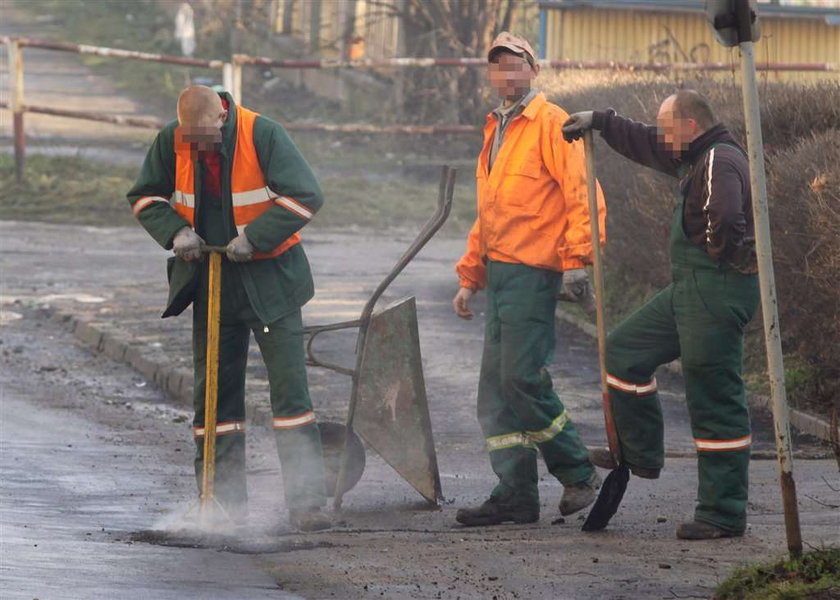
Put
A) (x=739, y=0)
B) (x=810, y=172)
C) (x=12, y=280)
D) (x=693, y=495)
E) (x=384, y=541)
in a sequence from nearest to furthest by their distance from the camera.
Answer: (x=739, y=0), (x=384, y=541), (x=693, y=495), (x=810, y=172), (x=12, y=280)

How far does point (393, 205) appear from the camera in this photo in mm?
18078

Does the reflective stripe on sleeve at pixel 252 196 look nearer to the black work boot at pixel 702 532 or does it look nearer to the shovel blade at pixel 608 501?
the shovel blade at pixel 608 501

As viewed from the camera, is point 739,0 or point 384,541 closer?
point 739,0

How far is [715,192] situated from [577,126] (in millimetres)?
629

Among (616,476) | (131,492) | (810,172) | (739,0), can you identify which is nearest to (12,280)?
(131,492)

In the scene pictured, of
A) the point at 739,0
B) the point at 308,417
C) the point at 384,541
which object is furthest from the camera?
the point at 308,417

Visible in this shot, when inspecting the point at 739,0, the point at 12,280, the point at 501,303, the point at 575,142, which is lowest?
the point at 12,280

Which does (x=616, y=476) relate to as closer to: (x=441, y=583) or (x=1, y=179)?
(x=441, y=583)

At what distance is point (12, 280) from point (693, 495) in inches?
298

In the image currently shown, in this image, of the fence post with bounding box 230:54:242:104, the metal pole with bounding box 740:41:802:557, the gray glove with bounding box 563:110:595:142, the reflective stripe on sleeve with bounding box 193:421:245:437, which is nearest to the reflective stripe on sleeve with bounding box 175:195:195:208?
the reflective stripe on sleeve with bounding box 193:421:245:437

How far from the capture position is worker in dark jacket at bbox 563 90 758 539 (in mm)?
6215

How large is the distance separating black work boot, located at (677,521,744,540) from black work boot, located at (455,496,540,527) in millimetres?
771

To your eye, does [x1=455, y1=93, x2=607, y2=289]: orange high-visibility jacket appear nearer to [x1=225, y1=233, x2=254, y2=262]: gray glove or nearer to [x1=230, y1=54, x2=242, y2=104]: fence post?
[x1=225, y1=233, x2=254, y2=262]: gray glove

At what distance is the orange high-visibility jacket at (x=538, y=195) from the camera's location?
21.7ft
